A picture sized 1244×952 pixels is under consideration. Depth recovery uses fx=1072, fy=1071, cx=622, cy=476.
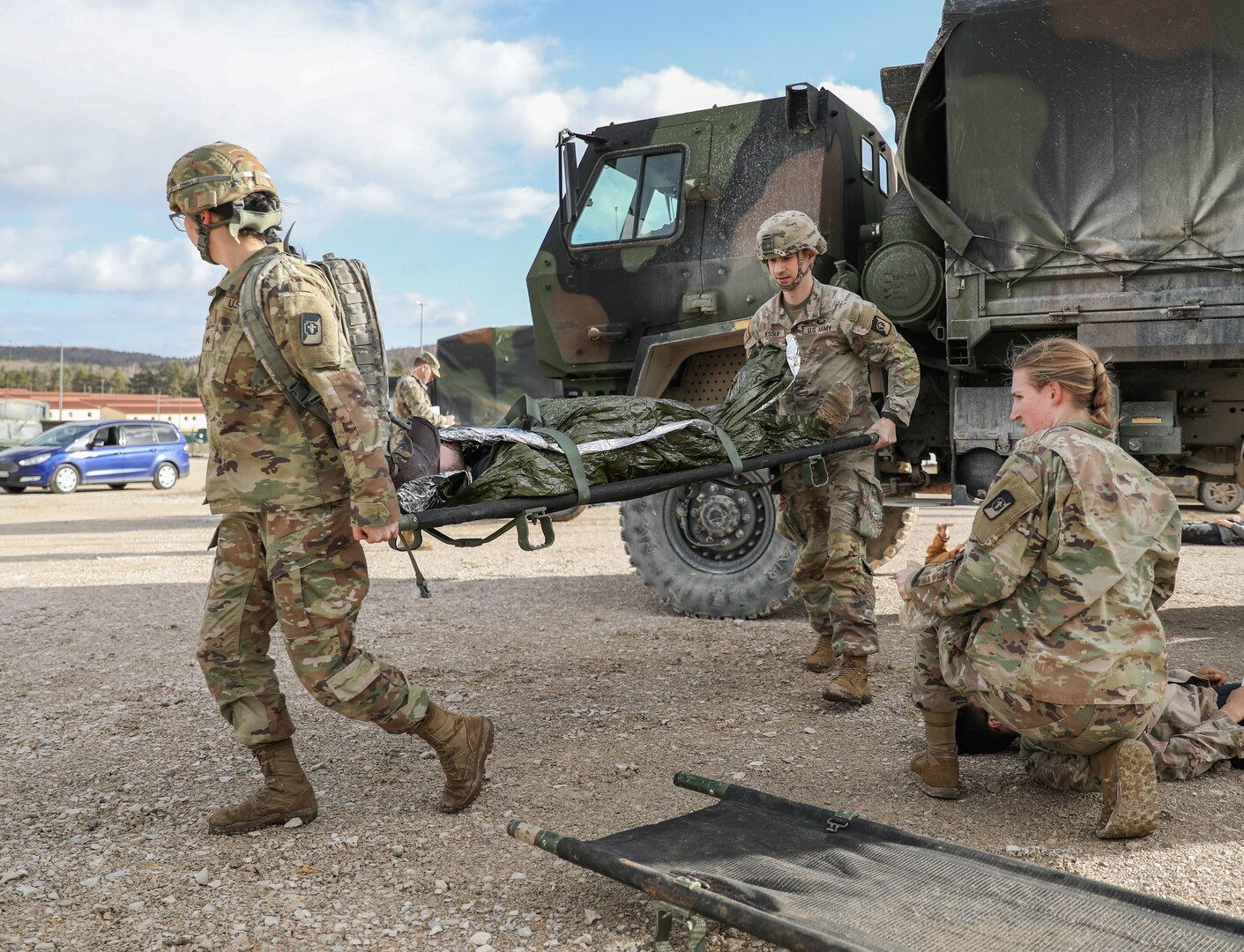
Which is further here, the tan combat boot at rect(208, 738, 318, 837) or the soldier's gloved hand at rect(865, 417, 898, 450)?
the soldier's gloved hand at rect(865, 417, 898, 450)

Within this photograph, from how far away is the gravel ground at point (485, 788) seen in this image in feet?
8.66

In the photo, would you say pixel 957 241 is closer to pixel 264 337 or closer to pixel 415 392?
pixel 264 337

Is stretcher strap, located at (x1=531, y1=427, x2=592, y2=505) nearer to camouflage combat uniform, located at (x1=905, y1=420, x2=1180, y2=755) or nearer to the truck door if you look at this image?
camouflage combat uniform, located at (x1=905, y1=420, x2=1180, y2=755)

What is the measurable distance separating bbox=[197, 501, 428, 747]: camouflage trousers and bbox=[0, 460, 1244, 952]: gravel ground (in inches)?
14.7

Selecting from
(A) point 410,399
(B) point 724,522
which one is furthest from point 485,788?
(A) point 410,399

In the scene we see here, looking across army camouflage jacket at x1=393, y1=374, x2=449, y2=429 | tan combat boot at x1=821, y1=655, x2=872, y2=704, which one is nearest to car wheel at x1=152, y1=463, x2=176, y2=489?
army camouflage jacket at x1=393, y1=374, x2=449, y2=429

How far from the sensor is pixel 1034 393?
297 centimetres

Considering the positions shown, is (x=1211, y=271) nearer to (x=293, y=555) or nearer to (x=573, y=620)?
(x=573, y=620)

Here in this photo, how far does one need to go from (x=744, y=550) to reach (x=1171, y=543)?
131 inches

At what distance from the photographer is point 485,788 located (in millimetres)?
3465

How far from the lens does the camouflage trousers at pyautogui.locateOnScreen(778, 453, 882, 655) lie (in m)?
4.42

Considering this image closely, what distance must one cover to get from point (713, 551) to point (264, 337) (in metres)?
3.75

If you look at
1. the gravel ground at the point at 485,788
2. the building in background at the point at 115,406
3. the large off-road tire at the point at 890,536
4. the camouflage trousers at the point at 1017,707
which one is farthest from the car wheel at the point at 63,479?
the building in background at the point at 115,406

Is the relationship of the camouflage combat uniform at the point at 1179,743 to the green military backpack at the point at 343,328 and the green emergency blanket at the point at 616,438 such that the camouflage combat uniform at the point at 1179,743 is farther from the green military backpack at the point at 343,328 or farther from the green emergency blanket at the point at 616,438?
the green military backpack at the point at 343,328
